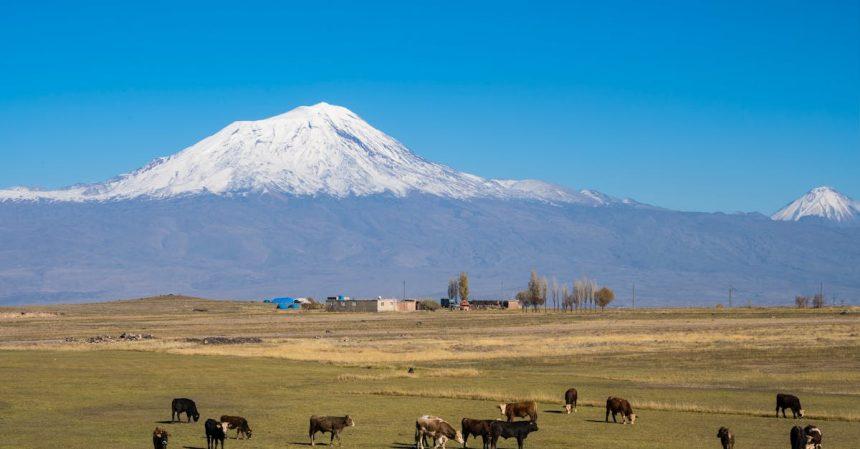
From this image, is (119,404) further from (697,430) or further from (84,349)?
(84,349)

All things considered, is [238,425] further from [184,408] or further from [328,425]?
[184,408]

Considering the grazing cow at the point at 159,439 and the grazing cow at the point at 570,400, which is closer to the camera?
the grazing cow at the point at 159,439

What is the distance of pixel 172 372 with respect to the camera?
55.7m

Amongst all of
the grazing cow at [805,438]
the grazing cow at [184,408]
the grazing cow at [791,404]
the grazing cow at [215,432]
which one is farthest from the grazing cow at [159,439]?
the grazing cow at [791,404]

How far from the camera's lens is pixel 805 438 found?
1118 inches

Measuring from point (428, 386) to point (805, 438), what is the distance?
22000 millimetres

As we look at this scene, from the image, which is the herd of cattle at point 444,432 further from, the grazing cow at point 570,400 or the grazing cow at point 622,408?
the grazing cow at point 570,400

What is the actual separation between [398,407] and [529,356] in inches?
1185

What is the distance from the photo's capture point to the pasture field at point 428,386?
32875 mm

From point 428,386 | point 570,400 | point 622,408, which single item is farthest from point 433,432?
point 428,386

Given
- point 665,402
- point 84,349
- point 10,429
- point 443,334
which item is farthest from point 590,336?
point 10,429

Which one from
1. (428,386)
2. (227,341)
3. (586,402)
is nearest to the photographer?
(586,402)

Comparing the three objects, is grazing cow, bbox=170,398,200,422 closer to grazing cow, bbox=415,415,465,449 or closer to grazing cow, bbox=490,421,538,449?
grazing cow, bbox=415,415,465,449

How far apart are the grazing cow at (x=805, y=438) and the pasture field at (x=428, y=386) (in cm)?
165
